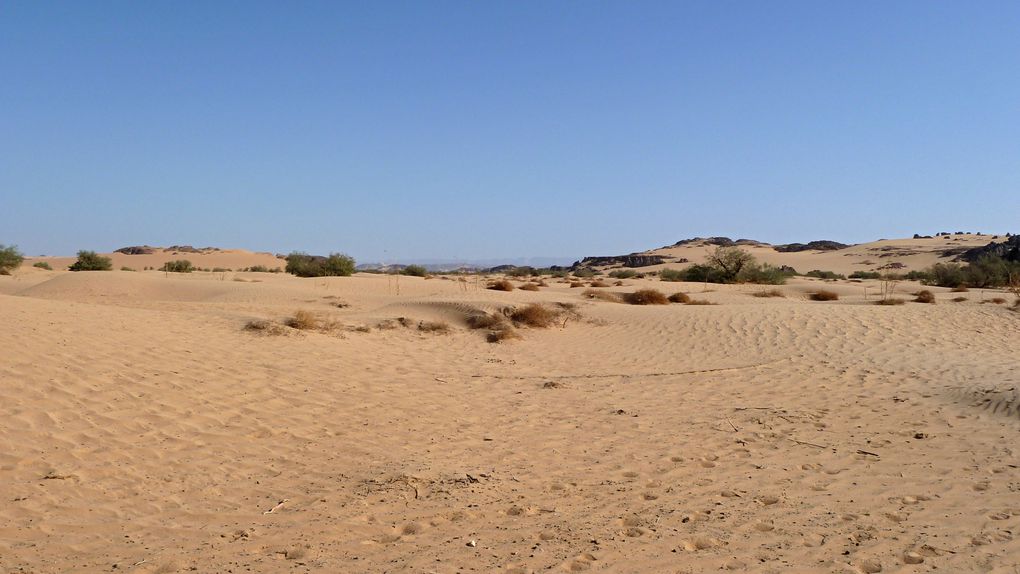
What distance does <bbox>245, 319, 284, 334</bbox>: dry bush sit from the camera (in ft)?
34.4

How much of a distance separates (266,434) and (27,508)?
2.10 meters

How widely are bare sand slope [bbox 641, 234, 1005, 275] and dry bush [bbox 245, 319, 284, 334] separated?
37326 mm

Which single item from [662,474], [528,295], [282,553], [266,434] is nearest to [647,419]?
[662,474]

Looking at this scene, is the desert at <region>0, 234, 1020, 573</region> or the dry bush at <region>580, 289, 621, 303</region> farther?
the dry bush at <region>580, 289, 621, 303</region>

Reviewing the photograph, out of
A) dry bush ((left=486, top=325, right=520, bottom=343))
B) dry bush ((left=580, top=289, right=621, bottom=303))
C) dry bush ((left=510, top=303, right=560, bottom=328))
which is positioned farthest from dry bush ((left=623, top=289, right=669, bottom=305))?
dry bush ((left=486, top=325, right=520, bottom=343))

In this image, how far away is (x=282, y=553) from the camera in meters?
3.81

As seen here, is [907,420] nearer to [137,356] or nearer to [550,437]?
[550,437]

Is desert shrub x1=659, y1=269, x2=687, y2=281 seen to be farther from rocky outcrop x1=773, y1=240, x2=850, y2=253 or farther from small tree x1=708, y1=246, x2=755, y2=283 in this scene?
rocky outcrop x1=773, y1=240, x2=850, y2=253

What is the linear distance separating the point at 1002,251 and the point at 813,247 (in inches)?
1402

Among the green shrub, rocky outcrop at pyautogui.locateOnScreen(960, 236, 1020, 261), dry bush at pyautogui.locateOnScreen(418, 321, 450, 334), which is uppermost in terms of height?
rocky outcrop at pyautogui.locateOnScreen(960, 236, 1020, 261)

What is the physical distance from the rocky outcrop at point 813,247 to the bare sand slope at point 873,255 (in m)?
1.43

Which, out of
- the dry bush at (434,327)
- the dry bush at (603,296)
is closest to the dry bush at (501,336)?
the dry bush at (434,327)

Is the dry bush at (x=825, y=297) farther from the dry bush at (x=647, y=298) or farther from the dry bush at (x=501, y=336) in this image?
the dry bush at (x=501, y=336)

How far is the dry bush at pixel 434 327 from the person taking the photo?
12.8 meters
